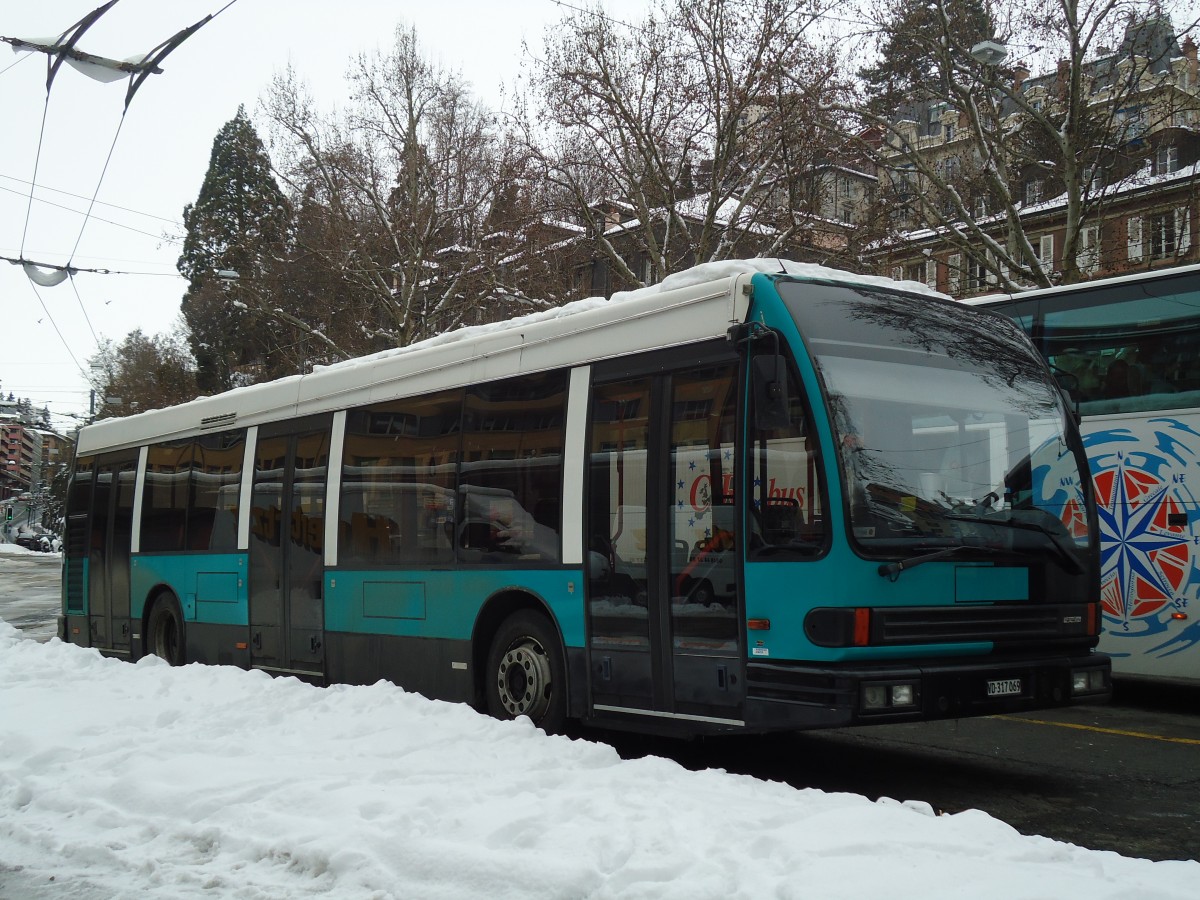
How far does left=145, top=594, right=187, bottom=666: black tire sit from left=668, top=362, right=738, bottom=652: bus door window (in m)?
8.43

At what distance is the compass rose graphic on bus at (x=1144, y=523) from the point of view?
1140 centimetres

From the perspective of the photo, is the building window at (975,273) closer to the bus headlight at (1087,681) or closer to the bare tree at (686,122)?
the bare tree at (686,122)

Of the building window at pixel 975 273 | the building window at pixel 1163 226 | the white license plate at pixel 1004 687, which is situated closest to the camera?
the white license plate at pixel 1004 687

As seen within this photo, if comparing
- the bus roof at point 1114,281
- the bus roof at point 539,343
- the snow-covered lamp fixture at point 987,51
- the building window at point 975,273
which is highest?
the snow-covered lamp fixture at point 987,51

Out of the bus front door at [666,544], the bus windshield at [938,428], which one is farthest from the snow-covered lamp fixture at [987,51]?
the bus front door at [666,544]

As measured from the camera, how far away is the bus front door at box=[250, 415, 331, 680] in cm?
1203

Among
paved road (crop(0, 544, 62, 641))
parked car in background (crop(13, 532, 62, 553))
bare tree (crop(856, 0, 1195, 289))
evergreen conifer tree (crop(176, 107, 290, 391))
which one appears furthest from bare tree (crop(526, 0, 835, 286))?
parked car in background (crop(13, 532, 62, 553))

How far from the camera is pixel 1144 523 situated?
1171cm

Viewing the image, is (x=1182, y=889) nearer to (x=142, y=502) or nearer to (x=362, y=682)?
(x=362, y=682)

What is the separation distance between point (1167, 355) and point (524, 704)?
6.54 metres

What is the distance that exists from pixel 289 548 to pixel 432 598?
281 centimetres

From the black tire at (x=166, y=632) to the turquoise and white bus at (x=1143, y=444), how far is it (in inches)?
385

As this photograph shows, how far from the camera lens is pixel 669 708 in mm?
8016

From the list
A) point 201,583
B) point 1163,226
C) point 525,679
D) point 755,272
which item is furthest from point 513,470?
point 1163,226
